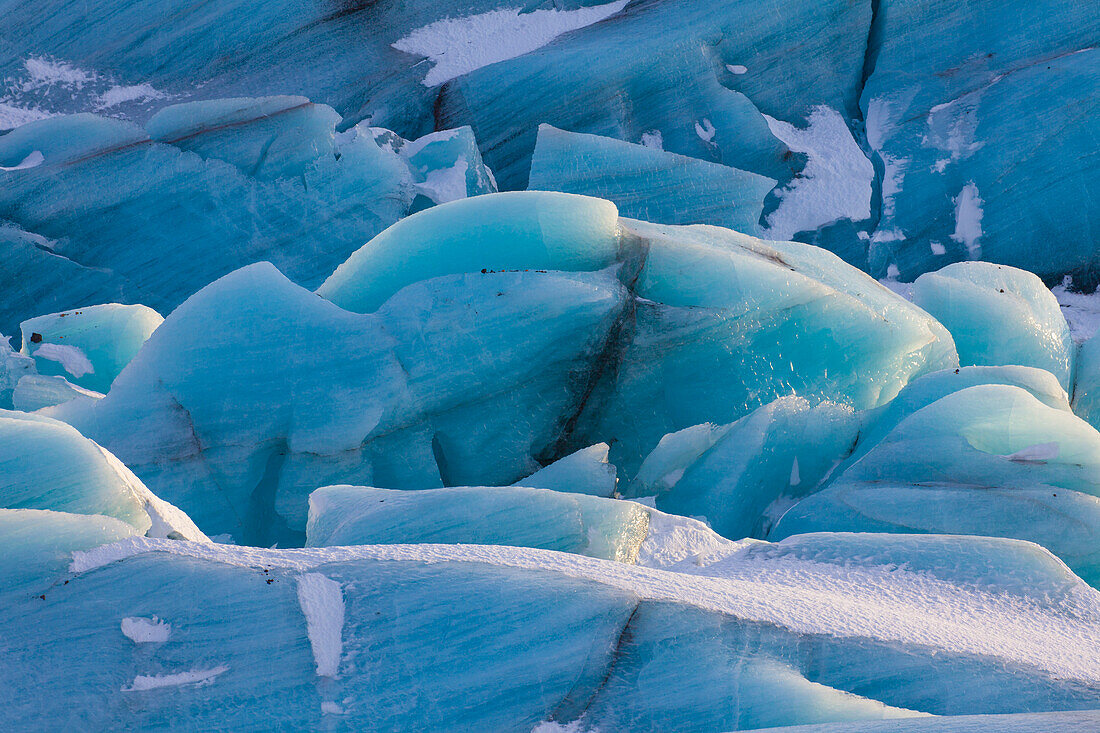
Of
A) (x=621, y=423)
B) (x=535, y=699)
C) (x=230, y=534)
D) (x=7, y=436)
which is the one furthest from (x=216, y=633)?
(x=621, y=423)

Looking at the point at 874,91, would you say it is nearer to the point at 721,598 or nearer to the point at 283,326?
the point at 283,326

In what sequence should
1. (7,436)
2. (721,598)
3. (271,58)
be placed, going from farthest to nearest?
1. (271,58)
2. (7,436)
3. (721,598)

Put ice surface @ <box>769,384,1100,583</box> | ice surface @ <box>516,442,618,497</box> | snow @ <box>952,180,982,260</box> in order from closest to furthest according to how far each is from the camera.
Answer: ice surface @ <box>769,384,1100,583</box> → ice surface @ <box>516,442,618,497</box> → snow @ <box>952,180,982,260</box>

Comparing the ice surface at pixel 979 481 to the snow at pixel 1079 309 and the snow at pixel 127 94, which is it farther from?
the snow at pixel 127 94

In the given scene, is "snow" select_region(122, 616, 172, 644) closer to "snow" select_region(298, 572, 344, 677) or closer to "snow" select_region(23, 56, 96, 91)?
"snow" select_region(298, 572, 344, 677)

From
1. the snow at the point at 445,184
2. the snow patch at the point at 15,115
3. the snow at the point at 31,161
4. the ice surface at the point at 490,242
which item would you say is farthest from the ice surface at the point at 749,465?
the snow patch at the point at 15,115

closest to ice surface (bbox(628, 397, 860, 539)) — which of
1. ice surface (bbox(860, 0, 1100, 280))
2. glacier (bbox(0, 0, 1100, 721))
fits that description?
glacier (bbox(0, 0, 1100, 721))

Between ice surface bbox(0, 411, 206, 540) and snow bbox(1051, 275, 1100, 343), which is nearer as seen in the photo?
ice surface bbox(0, 411, 206, 540)
